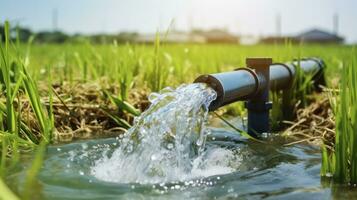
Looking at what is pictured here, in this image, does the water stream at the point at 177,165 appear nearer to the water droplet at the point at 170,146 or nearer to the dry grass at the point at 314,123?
the water droplet at the point at 170,146

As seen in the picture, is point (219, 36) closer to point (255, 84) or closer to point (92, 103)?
point (92, 103)

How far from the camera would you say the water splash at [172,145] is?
272 centimetres

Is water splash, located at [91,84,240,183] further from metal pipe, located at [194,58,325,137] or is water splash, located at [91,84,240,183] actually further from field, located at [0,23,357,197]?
field, located at [0,23,357,197]

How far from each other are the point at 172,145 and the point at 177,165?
6.8 inches

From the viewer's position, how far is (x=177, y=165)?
9.06ft

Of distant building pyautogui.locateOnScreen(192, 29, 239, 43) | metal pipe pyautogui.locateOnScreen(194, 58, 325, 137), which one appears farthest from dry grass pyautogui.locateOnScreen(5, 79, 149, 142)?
distant building pyautogui.locateOnScreen(192, 29, 239, 43)

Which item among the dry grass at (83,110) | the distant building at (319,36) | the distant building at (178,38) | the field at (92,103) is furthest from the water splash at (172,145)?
the distant building at (319,36)

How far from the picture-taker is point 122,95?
3984 millimetres

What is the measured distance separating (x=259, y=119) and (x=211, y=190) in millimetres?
1549

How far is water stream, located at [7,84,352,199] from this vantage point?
2.33 metres

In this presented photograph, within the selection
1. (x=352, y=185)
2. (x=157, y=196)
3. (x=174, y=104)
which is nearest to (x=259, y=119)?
(x=174, y=104)

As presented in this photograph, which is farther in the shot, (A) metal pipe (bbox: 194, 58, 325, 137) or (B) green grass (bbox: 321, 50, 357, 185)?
(A) metal pipe (bbox: 194, 58, 325, 137)

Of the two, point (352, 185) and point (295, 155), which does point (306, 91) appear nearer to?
point (295, 155)

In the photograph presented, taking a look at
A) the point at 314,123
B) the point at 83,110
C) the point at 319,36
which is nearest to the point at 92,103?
the point at 83,110
